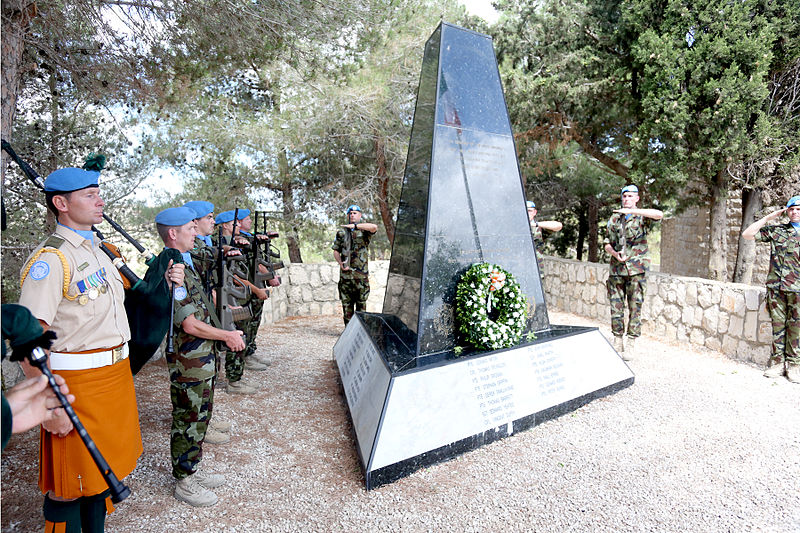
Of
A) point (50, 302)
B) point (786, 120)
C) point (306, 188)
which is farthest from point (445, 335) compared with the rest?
point (306, 188)

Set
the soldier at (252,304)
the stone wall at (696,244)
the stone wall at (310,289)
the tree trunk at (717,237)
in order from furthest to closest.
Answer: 1. the stone wall at (696,244)
2. the stone wall at (310,289)
3. the tree trunk at (717,237)
4. the soldier at (252,304)

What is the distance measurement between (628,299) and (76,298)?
5326mm

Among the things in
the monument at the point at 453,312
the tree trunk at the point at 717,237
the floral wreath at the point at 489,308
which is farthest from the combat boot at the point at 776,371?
the tree trunk at the point at 717,237

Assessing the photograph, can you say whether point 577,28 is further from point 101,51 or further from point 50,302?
point 50,302

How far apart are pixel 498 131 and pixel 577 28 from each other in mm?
6729

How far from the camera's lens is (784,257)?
4602 mm

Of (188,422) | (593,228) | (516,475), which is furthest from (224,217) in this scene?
(593,228)

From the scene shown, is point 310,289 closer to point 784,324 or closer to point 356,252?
point 356,252

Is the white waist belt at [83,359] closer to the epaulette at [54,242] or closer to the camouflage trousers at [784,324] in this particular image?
the epaulette at [54,242]

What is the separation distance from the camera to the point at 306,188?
11062 millimetres

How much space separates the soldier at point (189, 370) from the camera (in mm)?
2514

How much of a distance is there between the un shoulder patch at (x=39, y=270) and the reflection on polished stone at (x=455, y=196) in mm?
2348

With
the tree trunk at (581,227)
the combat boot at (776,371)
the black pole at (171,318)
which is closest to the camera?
the black pole at (171,318)

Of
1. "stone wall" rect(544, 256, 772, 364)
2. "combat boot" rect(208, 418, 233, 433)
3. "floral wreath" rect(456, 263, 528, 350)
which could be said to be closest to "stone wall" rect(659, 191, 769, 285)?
"stone wall" rect(544, 256, 772, 364)
